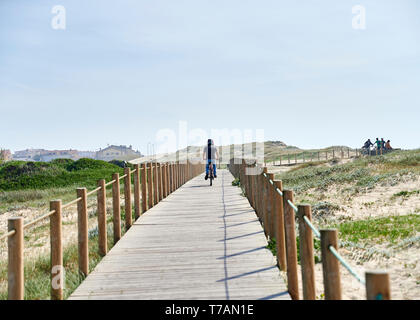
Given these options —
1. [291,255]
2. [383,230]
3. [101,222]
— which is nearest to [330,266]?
[291,255]

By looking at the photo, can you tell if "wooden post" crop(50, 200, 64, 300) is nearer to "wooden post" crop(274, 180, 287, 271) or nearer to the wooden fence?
"wooden post" crop(274, 180, 287, 271)

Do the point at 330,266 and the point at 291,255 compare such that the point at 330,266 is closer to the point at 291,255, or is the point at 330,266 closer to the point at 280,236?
the point at 291,255

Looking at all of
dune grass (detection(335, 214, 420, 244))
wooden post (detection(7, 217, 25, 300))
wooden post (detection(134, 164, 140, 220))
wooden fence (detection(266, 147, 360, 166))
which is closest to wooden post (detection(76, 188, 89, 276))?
wooden post (detection(7, 217, 25, 300))

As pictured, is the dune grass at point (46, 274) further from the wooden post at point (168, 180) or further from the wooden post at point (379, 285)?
the wooden post at point (168, 180)

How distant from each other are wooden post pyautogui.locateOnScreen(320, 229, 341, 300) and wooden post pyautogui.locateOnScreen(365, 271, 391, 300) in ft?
2.96

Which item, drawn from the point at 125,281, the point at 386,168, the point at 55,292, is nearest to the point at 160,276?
the point at 125,281

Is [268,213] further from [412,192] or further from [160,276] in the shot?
[412,192]

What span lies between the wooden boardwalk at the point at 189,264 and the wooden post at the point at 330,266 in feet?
5.41

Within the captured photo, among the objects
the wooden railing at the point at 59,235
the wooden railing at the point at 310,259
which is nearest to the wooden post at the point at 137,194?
the wooden railing at the point at 59,235

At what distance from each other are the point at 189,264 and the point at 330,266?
11.2 feet

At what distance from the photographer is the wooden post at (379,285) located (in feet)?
8.06

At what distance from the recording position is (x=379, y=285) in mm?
2459

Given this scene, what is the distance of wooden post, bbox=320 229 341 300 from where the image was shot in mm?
3398

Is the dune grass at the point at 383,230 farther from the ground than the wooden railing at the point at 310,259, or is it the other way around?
the wooden railing at the point at 310,259
